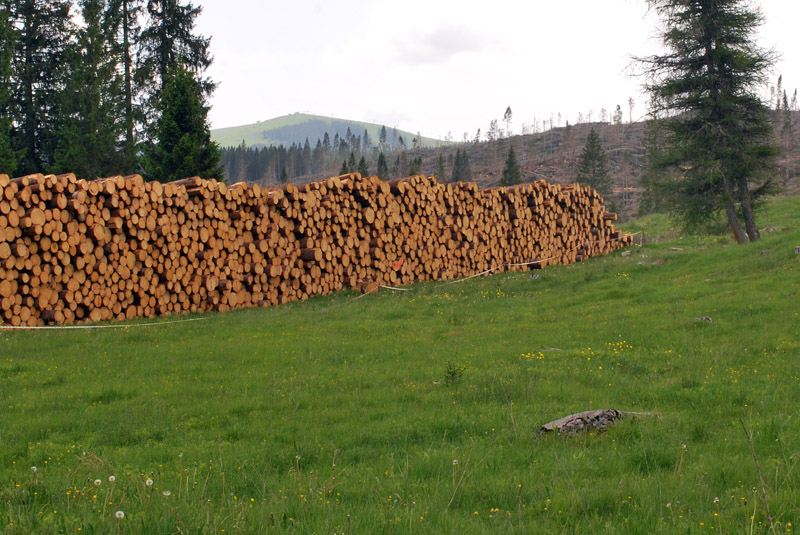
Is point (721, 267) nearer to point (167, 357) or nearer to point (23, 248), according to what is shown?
point (167, 357)

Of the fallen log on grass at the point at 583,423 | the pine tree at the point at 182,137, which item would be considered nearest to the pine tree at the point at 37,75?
the pine tree at the point at 182,137

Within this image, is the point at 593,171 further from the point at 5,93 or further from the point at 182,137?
the point at 5,93

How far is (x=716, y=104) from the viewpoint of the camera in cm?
2095

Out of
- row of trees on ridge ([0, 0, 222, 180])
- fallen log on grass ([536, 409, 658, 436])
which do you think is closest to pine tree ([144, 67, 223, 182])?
row of trees on ridge ([0, 0, 222, 180])

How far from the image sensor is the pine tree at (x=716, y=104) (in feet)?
68.2

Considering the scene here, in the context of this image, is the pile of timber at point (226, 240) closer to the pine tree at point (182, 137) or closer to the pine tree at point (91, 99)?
the pine tree at point (182, 137)

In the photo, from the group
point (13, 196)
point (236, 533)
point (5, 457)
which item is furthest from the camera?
point (13, 196)

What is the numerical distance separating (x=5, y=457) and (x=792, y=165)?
242ft

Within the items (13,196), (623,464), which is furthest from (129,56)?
(623,464)

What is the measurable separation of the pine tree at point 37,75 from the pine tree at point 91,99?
1.11m

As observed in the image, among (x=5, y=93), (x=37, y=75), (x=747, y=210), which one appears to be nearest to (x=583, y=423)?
(x=747, y=210)

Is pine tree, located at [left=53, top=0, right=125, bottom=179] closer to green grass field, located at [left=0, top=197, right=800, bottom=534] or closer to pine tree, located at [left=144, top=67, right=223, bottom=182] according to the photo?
pine tree, located at [left=144, top=67, right=223, bottom=182]

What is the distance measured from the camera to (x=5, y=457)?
5031 mm

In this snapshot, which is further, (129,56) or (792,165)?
(792,165)
